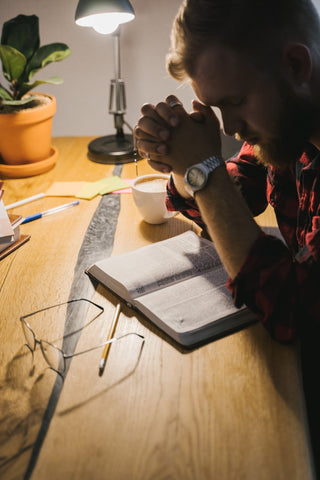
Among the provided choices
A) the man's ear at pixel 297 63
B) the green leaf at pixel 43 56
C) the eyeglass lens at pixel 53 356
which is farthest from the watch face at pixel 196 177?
the green leaf at pixel 43 56

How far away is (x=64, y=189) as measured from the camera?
128 cm

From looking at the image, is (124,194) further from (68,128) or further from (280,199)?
(68,128)

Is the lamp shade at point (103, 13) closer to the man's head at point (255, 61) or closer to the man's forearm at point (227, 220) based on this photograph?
the man's head at point (255, 61)

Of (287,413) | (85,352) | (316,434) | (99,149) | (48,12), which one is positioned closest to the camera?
(287,413)

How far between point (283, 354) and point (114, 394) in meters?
0.27

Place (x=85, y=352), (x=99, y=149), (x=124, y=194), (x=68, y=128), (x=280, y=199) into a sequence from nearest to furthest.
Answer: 1. (x=85, y=352)
2. (x=280, y=199)
3. (x=124, y=194)
4. (x=99, y=149)
5. (x=68, y=128)

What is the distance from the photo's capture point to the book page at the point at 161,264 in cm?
79

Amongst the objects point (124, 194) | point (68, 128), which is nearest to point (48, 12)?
point (68, 128)

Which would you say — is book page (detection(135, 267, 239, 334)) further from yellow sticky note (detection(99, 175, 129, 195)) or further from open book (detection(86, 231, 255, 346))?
yellow sticky note (detection(99, 175, 129, 195))

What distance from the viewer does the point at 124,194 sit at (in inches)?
49.6

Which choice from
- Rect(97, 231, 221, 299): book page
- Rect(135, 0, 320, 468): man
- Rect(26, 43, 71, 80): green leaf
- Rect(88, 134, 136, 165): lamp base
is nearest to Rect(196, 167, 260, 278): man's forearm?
Rect(135, 0, 320, 468): man

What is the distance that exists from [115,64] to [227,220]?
3.54 feet

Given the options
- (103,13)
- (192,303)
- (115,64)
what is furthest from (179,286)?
(115,64)

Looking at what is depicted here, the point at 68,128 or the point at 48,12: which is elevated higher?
the point at 48,12
